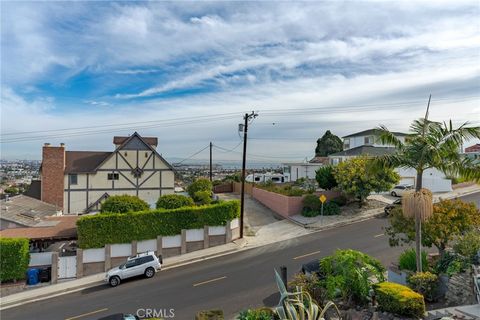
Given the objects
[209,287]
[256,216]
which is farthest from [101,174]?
[209,287]

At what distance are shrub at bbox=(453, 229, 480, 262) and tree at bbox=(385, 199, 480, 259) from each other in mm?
603

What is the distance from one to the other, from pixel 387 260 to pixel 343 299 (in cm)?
873

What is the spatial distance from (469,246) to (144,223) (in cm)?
1851

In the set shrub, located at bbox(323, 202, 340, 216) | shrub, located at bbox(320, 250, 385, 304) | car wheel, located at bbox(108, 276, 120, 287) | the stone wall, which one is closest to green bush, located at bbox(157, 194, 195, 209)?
car wheel, located at bbox(108, 276, 120, 287)

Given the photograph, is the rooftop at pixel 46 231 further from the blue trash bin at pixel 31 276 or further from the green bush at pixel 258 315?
the green bush at pixel 258 315

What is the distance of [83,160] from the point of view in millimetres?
38688

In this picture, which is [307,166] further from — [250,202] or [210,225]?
[210,225]

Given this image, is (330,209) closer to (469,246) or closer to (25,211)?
(469,246)

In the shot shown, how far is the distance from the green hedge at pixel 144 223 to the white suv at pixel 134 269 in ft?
10.4

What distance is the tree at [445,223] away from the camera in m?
13.2

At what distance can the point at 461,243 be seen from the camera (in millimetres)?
12500

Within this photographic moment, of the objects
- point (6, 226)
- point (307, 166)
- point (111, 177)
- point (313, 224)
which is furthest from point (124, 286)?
point (307, 166)

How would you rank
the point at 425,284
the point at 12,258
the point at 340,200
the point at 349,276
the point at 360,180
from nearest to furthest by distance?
1. the point at 349,276
2. the point at 425,284
3. the point at 12,258
4. the point at 360,180
5. the point at 340,200

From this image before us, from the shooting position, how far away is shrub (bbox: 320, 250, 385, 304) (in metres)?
10.8
